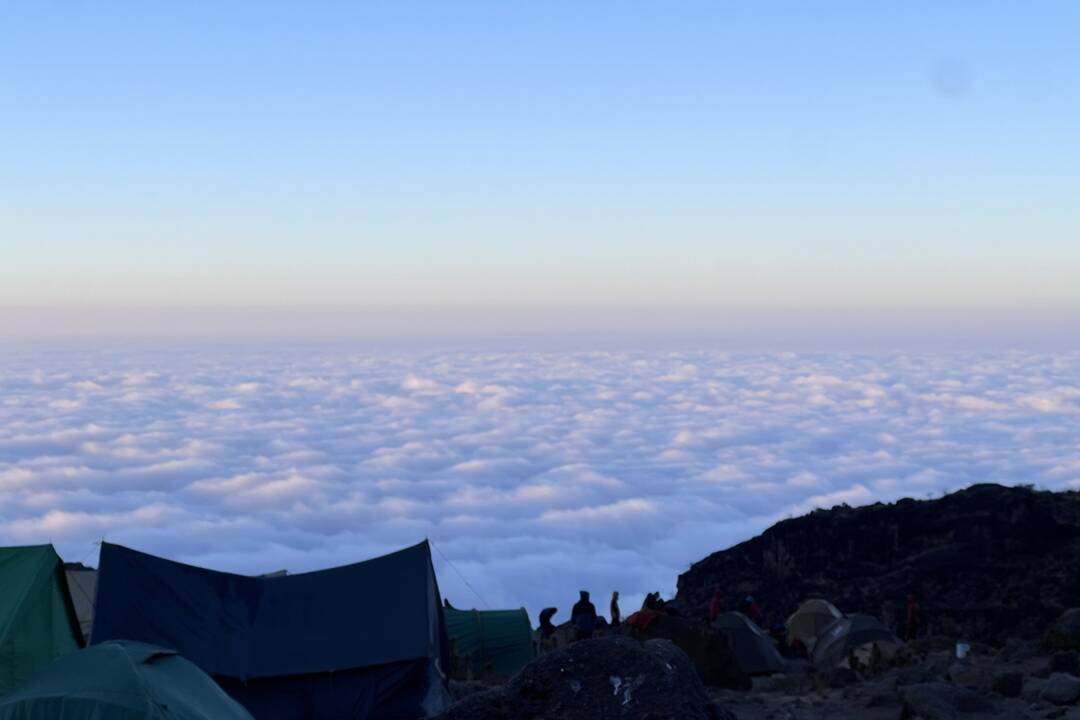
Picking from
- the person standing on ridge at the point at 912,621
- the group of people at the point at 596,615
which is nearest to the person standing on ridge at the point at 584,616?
the group of people at the point at 596,615

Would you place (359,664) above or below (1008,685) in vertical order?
above

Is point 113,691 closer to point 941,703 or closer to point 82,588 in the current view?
point 941,703

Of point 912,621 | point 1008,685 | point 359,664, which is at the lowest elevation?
point 912,621

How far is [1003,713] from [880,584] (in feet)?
59.8

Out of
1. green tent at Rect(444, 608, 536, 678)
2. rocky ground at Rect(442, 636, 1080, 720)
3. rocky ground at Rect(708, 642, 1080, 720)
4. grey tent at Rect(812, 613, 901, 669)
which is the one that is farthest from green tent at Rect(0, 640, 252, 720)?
grey tent at Rect(812, 613, 901, 669)

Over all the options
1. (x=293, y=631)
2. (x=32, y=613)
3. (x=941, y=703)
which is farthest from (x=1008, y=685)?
(x=32, y=613)

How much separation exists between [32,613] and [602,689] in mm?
7537

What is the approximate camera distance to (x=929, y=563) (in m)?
30.4

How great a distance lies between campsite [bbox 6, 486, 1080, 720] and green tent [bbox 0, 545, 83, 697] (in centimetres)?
2

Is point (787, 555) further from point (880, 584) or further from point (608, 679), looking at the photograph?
point (608, 679)

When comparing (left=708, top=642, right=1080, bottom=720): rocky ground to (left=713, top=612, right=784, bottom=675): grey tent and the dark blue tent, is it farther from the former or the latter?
the dark blue tent

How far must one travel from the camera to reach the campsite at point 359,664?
8.48 m

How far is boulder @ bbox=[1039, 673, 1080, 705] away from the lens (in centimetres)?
1291

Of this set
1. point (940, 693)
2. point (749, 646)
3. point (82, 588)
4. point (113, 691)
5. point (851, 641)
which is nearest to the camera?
point (113, 691)
